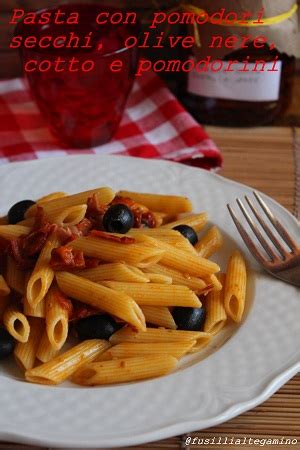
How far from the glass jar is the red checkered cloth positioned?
3.4 inches

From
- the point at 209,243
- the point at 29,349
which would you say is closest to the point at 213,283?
the point at 209,243

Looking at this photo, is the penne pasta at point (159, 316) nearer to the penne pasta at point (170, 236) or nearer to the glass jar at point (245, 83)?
the penne pasta at point (170, 236)

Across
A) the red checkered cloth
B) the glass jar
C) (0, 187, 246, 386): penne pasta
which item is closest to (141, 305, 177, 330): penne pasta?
(0, 187, 246, 386): penne pasta

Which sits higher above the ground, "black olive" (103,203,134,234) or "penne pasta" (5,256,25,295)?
"black olive" (103,203,134,234)

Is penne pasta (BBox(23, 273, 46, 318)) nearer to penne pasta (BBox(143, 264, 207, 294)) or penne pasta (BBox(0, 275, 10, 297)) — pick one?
penne pasta (BBox(0, 275, 10, 297))

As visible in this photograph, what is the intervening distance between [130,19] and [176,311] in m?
1.17

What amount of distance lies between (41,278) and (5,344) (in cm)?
13

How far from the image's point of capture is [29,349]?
4.60 feet

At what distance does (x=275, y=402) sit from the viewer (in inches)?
55.7

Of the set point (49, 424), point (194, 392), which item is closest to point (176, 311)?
point (194, 392)

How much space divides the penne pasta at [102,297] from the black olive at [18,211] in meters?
0.24

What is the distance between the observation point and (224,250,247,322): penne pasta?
1489 mm

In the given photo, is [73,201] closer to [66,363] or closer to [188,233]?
[188,233]

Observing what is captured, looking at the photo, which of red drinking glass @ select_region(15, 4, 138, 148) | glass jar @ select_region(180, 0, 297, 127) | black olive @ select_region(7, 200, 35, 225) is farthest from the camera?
glass jar @ select_region(180, 0, 297, 127)
